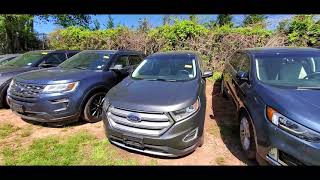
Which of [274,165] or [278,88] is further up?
[278,88]

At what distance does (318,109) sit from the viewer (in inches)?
120

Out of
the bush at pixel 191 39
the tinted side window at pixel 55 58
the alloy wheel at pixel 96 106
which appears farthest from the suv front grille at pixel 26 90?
the bush at pixel 191 39

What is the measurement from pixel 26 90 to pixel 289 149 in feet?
14.8

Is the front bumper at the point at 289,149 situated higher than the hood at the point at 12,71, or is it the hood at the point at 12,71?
the hood at the point at 12,71

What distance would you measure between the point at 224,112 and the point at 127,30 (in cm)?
745

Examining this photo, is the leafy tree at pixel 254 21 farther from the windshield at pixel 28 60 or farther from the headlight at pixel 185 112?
the headlight at pixel 185 112

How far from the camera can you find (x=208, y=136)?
4891 millimetres

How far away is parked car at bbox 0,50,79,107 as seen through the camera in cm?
643

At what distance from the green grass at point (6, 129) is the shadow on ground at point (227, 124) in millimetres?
3969

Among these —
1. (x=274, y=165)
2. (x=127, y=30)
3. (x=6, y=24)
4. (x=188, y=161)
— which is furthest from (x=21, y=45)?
(x=274, y=165)

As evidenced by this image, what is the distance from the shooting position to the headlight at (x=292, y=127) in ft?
9.30

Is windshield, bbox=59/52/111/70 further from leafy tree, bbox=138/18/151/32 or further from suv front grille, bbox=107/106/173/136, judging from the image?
leafy tree, bbox=138/18/151/32

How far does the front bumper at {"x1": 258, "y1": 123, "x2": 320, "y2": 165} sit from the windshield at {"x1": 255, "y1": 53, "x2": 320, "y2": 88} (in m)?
1.13
